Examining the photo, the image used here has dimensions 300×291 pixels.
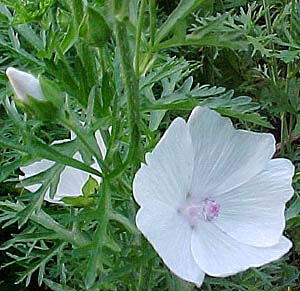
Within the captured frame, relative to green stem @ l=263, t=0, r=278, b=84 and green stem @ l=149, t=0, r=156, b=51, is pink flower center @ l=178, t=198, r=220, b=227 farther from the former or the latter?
green stem @ l=263, t=0, r=278, b=84

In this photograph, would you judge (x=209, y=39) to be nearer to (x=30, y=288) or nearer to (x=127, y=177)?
(x=127, y=177)

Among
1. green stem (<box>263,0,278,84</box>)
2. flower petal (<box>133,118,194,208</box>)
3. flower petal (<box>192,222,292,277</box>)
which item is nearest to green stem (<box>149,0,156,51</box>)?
flower petal (<box>133,118,194,208</box>)

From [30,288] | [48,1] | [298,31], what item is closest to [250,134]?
[48,1]

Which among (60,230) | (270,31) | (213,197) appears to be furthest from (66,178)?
(270,31)

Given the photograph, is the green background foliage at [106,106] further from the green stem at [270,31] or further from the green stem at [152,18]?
the green stem at [270,31]

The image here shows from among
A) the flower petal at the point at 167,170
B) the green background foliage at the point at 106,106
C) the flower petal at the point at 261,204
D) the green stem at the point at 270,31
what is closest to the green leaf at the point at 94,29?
the green background foliage at the point at 106,106

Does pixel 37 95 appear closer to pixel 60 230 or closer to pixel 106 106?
pixel 106 106
